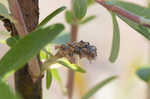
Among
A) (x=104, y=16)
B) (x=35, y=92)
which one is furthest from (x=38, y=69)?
(x=104, y=16)

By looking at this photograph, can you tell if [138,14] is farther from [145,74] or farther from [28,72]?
[145,74]

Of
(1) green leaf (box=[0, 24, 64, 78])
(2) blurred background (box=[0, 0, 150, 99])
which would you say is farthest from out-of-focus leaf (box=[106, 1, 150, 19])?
(2) blurred background (box=[0, 0, 150, 99])

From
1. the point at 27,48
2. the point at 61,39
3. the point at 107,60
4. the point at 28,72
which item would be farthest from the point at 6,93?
the point at 107,60

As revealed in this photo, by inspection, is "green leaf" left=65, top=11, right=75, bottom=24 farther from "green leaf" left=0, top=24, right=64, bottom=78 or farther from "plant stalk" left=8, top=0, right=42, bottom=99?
"green leaf" left=0, top=24, right=64, bottom=78

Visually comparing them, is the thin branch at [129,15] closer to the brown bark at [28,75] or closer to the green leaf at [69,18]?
the brown bark at [28,75]

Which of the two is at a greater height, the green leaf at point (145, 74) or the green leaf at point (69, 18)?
the green leaf at point (69, 18)

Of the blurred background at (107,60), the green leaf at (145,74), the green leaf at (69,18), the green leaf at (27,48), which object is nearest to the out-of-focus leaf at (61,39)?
the green leaf at (69,18)
